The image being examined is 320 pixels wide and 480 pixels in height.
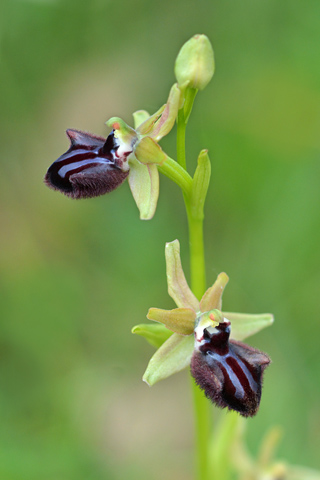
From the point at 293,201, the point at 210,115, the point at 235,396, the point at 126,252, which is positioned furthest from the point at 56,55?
the point at 235,396

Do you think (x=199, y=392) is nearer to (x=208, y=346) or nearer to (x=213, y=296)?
(x=208, y=346)

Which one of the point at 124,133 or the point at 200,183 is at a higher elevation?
the point at 124,133

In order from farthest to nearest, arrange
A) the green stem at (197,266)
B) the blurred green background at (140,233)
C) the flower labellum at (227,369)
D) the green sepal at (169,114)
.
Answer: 1. the blurred green background at (140,233)
2. the green stem at (197,266)
3. the green sepal at (169,114)
4. the flower labellum at (227,369)

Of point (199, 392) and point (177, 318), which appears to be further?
point (199, 392)

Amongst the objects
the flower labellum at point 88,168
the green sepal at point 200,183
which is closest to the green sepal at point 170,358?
the green sepal at point 200,183

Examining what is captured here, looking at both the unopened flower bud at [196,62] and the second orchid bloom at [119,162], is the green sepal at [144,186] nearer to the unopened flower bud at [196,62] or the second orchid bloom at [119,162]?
the second orchid bloom at [119,162]

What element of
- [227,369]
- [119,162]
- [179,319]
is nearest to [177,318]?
[179,319]
